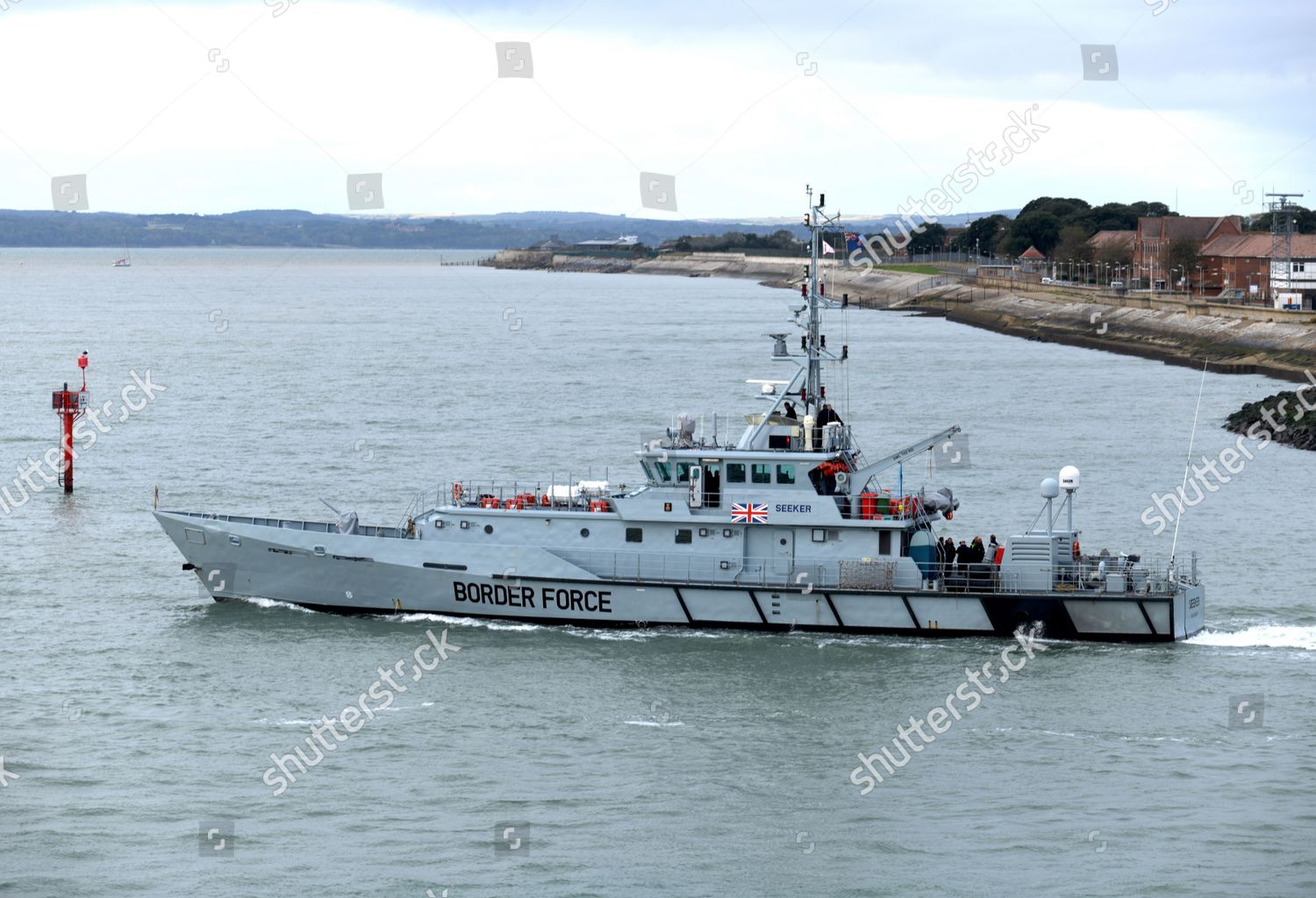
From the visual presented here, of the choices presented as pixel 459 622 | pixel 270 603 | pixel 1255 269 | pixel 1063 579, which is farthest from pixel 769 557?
pixel 1255 269

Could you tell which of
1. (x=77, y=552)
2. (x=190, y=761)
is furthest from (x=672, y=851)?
(x=77, y=552)

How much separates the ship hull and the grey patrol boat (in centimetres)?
4

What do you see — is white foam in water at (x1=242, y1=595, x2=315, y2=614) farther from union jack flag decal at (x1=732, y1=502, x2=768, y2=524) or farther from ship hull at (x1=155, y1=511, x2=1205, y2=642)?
union jack flag decal at (x1=732, y1=502, x2=768, y2=524)

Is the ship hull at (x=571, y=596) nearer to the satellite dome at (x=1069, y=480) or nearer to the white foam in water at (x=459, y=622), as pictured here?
the white foam in water at (x=459, y=622)

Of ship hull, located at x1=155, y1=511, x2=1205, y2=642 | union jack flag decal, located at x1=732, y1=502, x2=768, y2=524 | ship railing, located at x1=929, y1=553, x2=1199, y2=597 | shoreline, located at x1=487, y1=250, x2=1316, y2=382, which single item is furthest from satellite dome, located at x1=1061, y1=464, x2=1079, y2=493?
shoreline, located at x1=487, y1=250, x2=1316, y2=382

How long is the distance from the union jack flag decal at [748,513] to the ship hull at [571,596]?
4.17ft

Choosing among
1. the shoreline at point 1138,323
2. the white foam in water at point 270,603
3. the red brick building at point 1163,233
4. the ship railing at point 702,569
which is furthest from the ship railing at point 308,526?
the red brick building at point 1163,233

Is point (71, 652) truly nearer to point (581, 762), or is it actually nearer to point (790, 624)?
point (581, 762)

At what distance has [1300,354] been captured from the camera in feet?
283

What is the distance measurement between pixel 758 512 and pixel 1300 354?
61164 millimetres

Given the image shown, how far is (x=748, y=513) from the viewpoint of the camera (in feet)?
109

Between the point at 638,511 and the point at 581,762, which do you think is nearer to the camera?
the point at 581,762

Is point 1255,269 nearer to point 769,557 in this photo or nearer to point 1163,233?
point 1163,233

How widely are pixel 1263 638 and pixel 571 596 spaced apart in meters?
13.3
